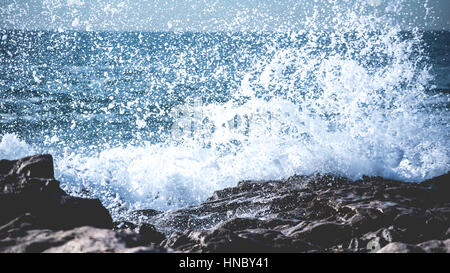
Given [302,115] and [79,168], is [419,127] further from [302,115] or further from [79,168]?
[79,168]

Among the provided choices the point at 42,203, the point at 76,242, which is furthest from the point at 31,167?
the point at 76,242

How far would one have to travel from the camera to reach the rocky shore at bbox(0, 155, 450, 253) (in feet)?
6.82

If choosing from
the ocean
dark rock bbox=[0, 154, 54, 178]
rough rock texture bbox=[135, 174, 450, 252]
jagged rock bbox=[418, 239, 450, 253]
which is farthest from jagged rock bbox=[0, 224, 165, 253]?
the ocean

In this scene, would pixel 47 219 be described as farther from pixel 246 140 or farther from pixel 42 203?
pixel 246 140

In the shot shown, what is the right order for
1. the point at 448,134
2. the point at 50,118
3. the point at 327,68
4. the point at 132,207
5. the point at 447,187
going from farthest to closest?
the point at 50,118, the point at 327,68, the point at 448,134, the point at 132,207, the point at 447,187

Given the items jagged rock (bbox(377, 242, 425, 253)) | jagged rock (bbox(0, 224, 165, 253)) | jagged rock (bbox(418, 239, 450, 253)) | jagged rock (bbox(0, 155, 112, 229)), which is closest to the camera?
jagged rock (bbox(0, 224, 165, 253))

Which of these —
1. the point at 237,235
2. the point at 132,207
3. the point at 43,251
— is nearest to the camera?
the point at 43,251

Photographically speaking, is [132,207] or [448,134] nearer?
[132,207]

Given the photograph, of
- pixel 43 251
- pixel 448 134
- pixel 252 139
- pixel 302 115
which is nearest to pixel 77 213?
pixel 43 251

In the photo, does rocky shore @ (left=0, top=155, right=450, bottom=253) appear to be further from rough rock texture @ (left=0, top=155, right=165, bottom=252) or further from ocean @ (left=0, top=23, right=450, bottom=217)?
ocean @ (left=0, top=23, right=450, bottom=217)

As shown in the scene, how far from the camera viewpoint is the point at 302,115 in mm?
6754

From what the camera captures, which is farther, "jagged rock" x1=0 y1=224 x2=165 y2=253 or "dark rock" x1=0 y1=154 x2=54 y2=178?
"dark rock" x1=0 y1=154 x2=54 y2=178

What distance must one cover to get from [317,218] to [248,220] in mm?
676

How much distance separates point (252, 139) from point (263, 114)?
0.56 m
